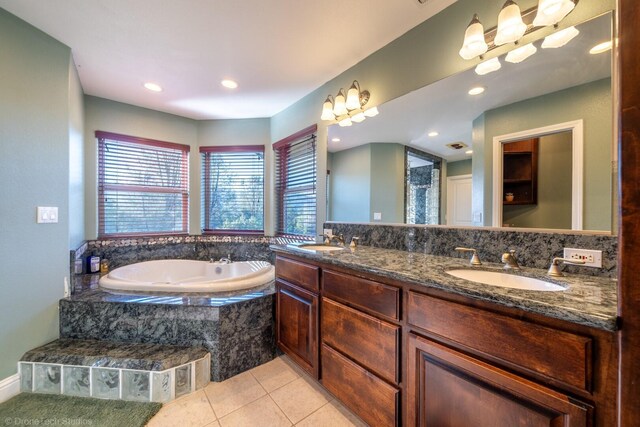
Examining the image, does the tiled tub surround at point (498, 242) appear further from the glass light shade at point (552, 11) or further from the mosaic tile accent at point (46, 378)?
the mosaic tile accent at point (46, 378)

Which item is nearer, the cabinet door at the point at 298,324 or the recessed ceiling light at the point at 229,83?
the cabinet door at the point at 298,324

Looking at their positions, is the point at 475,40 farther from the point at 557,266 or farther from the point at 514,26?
the point at 557,266

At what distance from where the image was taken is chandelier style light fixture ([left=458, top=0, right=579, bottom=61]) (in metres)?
1.09

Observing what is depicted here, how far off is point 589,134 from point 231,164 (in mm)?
3246

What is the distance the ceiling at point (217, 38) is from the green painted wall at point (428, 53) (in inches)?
2.7

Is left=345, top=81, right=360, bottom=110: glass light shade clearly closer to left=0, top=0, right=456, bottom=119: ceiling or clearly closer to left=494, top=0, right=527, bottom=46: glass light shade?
left=0, top=0, right=456, bottom=119: ceiling

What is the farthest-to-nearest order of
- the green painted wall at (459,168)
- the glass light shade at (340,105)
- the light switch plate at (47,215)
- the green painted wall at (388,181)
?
1. the glass light shade at (340,105)
2. the green painted wall at (388,181)
3. the light switch plate at (47,215)
4. the green painted wall at (459,168)

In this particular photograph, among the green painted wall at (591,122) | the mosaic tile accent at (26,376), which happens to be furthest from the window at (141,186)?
the green painted wall at (591,122)

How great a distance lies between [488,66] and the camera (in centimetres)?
131

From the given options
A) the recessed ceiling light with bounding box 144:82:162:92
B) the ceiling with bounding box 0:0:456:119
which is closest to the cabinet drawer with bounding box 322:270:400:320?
the ceiling with bounding box 0:0:456:119

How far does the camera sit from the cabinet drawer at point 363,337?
3.68ft

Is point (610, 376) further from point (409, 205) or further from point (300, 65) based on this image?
point (300, 65)

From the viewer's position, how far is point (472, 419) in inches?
33.8

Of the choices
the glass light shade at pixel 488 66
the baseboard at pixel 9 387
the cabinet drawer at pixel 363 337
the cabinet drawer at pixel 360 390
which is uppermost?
the glass light shade at pixel 488 66
